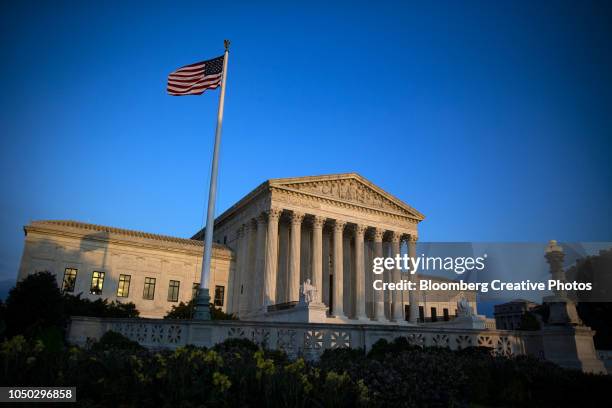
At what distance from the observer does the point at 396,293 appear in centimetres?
4559

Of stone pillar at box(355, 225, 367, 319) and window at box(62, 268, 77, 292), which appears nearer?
window at box(62, 268, 77, 292)

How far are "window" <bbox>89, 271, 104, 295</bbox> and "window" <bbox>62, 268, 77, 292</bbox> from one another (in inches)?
63.4

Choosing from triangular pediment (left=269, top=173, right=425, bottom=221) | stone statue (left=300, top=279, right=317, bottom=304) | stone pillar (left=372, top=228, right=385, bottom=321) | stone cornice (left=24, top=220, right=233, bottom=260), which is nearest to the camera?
stone statue (left=300, top=279, right=317, bottom=304)

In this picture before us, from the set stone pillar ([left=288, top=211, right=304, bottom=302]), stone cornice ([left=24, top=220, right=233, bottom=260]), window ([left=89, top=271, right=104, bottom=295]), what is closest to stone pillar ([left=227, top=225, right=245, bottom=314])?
stone cornice ([left=24, top=220, right=233, bottom=260])

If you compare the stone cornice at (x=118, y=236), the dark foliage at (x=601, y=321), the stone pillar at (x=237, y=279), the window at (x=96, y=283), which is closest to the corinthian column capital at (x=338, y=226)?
the stone pillar at (x=237, y=279)

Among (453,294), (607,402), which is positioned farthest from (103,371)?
(453,294)

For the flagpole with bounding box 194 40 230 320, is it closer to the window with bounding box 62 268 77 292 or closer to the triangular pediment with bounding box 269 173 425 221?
the triangular pediment with bounding box 269 173 425 221

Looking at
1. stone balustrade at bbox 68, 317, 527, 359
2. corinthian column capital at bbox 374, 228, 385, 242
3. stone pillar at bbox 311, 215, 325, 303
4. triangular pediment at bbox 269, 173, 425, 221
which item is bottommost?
stone balustrade at bbox 68, 317, 527, 359

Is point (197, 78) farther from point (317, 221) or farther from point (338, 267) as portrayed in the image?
point (338, 267)

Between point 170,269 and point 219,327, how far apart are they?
30.5 m

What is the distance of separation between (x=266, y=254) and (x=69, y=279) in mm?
18730

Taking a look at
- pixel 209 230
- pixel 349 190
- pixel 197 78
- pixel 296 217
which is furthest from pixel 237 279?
pixel 197 78

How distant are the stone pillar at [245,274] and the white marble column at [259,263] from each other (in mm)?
1798

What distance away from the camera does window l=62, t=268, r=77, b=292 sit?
38553 mm
